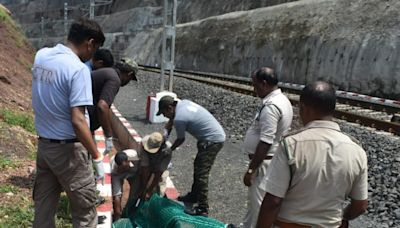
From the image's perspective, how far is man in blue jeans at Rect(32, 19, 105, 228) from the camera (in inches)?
128

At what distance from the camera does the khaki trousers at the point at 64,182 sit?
3.40 m

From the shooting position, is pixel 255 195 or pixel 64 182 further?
pixel 255 195

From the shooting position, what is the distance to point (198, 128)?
17.4 feet

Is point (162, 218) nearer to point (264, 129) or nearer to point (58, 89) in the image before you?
point (264, 129)

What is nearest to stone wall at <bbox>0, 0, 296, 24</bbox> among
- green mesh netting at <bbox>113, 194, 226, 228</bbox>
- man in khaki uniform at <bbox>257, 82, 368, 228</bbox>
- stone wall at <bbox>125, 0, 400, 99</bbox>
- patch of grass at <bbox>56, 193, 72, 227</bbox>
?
stone wall at <bbox>125, 0, 400, 99</bbox>

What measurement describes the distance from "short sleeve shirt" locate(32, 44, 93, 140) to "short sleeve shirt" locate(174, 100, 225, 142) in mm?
1921

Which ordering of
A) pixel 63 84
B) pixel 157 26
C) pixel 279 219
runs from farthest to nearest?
pixel 157 26, pixel 63 84, pixel 279 219

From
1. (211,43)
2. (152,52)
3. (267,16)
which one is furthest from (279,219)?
(152,52)

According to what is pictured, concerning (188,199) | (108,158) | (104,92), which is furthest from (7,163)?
(188,199)

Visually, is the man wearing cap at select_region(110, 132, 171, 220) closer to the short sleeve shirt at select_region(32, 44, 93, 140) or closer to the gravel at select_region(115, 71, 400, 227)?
the gravel at select_region(115, 71, 400, 227)

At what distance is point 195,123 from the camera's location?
526cm

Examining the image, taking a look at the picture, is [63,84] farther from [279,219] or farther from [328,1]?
[328,1]

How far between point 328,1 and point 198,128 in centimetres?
2383

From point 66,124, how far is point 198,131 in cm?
220
